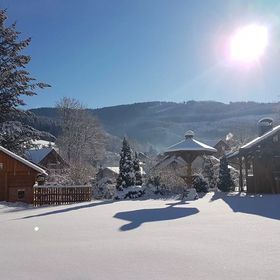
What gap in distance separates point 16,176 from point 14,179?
234 mm

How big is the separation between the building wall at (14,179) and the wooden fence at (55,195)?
3.78 feet

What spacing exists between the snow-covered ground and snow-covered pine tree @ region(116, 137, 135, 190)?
756 inches

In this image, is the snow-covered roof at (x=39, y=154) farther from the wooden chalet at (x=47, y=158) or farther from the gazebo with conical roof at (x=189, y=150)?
the gazebo with conical roof at (x=189, y=150)

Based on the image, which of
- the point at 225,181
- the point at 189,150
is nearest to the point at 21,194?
the point at 189,150

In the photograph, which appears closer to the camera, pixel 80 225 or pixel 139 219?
pixel 80 225

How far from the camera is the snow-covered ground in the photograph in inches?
279

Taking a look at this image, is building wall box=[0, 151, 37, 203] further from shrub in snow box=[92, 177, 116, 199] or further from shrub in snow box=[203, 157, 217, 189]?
shrub in snow box=[203, 157, 217, 189]

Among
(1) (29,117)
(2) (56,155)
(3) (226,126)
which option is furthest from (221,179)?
(3) (226,126)

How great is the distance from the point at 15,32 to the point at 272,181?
76.5ft

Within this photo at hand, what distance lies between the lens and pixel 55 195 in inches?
1050

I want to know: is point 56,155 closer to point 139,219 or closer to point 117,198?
point 117,198

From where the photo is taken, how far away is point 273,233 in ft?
34.7

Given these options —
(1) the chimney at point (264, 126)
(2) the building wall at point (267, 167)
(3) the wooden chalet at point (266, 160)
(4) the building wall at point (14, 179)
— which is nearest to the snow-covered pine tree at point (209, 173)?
(1) the chimney at point (264, 126)

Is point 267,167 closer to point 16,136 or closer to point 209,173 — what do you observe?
point 209,173
